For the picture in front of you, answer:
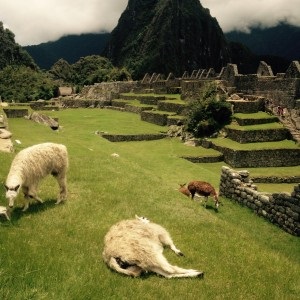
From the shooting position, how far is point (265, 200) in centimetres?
1487

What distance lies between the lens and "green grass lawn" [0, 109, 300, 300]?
5.79 meters

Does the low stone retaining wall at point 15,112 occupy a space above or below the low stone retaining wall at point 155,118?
above

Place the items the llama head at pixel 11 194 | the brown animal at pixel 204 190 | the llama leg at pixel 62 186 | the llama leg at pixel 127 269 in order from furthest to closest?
the brown animal at pixel 204 190, the llama leg at pixel 62 186, the llama head at pixel 11 194, the llama leg at pixel 127 269

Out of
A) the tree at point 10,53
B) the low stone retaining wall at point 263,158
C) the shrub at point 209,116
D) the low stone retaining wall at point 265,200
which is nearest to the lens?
the low stone retaining wall at point 265,200

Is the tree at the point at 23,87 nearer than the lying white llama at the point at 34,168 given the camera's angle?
No

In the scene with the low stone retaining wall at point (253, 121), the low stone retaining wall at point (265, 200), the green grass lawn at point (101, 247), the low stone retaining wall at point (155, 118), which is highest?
the green grass lawn at point (101, 247)

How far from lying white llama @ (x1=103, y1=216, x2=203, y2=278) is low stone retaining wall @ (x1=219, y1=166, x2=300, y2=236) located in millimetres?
7450

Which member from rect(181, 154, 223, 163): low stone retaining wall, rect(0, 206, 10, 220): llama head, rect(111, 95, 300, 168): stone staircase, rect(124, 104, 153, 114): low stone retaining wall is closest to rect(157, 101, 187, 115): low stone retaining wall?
rect(111, 95, 300, 168): stone staircase

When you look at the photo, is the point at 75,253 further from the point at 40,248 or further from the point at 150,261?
the point at 150,261

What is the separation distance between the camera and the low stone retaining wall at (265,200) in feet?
43.9

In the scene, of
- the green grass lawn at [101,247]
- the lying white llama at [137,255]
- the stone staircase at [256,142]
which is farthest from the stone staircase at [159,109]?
the lying white llama at [137,255]

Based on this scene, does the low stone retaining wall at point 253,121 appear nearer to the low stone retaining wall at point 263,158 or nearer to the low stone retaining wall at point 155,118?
the low stone retaining wall at point 263,158

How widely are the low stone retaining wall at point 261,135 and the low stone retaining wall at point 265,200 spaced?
A: 55.0 feet

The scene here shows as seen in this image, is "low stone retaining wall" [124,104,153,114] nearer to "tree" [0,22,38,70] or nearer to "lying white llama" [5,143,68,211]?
"lying white llama" [5,143,68,211]
